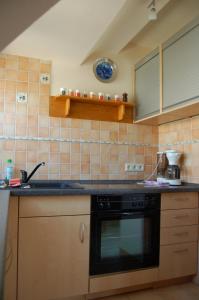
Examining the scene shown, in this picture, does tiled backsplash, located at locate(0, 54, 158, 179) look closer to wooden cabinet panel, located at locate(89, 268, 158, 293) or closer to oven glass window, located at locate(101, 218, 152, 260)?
oven glass window, located at locate(101, 218, 152, 260)

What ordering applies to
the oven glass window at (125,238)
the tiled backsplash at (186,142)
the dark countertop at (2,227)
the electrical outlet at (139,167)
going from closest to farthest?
the dark countertop at (2,227)
the oven glass window at (125,238)
the tiled backsplash at (186,142)
the electrical outlet at (139,167)

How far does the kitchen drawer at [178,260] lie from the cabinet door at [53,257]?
0.66m

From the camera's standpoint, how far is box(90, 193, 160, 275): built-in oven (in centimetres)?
179

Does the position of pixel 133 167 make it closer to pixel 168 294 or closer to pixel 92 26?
pixel 168 294

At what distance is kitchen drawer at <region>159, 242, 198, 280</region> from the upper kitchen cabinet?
3.86 feet

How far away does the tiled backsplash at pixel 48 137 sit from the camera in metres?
2.23

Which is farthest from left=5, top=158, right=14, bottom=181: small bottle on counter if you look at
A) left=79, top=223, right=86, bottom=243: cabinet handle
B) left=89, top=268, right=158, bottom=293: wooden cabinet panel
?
left=89, top=268, right=158, bottom=293: wooden cabinet panel

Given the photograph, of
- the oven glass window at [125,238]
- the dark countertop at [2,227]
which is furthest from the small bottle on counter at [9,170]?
the oven glass window at [125,238]

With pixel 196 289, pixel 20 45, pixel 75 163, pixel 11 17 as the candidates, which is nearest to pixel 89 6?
pixel 20 45

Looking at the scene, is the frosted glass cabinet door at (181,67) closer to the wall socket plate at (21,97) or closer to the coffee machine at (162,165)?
the coffee machine at (162,165)

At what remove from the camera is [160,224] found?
1965 millimetres

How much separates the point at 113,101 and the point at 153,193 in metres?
1.02

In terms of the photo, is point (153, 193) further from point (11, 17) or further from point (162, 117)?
point (11, 17)

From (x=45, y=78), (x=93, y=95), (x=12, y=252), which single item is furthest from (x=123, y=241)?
(x=45, y=78)
